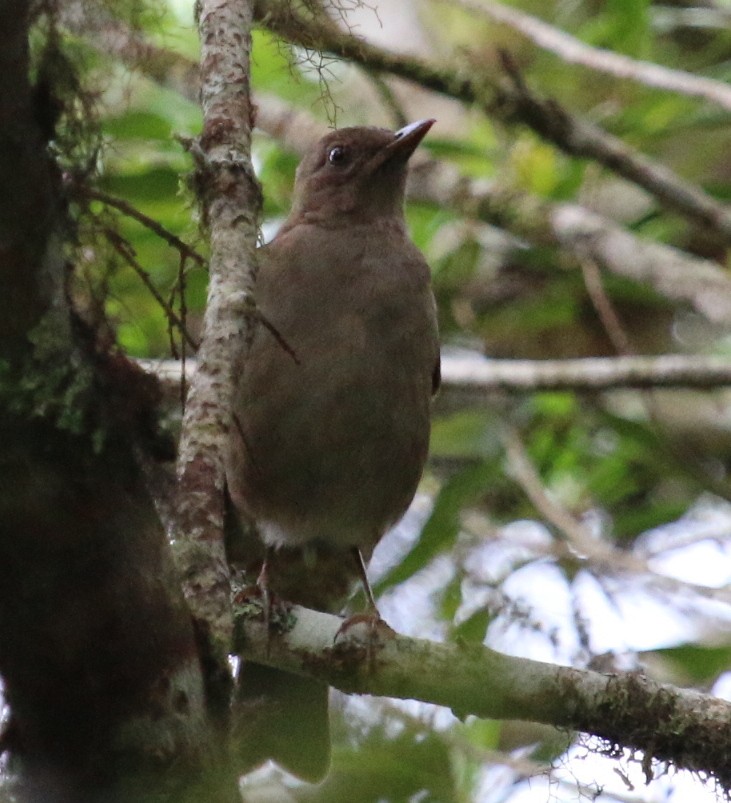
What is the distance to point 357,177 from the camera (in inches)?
229

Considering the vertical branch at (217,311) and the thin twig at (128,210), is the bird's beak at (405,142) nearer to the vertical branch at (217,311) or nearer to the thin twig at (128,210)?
the vertical branch at (217,311)

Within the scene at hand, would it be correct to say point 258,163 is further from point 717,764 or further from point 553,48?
point 717,764

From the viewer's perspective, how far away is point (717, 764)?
3.90m

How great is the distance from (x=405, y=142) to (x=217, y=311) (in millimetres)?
2660

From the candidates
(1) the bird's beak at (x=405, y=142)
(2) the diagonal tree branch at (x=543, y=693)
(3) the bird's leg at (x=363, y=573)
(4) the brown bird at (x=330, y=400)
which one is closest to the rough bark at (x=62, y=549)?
(2) the diagonal tree branch at (x=543, y=693)

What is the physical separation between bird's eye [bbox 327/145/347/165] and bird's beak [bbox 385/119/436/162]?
23cm

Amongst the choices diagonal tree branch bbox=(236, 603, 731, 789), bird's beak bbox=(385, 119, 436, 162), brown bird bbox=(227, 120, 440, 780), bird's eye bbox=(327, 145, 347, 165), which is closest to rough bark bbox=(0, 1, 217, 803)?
diagonal tree branch bbox=(236, 603, 731, 789)

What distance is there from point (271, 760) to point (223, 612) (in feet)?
6.26

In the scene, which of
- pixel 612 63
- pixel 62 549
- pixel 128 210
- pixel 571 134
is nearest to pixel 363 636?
pixel 128 210

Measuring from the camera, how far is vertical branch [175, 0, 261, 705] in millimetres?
2926

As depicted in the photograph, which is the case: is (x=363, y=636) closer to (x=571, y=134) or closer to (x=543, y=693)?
(x=543, y=693)

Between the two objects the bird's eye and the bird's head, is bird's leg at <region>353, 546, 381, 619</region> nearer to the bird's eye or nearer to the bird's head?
the bird's head

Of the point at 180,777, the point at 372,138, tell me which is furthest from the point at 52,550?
the point at 372,138

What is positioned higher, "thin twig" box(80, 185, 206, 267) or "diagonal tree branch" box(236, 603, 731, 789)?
"thin twig" box(80, 185, 206, 267)
